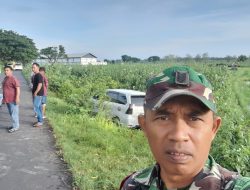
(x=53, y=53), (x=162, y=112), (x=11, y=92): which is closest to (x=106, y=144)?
(x=11, y=92)

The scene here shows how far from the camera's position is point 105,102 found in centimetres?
1280

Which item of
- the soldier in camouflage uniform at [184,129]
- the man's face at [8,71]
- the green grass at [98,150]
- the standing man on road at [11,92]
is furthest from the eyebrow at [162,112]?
the man's face at [8,71]

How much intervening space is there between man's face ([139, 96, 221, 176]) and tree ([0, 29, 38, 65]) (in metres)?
100

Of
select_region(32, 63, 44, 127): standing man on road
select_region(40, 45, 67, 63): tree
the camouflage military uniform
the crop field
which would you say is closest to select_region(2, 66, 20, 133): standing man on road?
select_region(32, 63, 44, 127): standing man on road

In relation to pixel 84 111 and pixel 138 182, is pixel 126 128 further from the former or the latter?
pixel 138 182

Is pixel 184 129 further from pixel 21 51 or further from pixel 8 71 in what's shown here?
pixel 21 51

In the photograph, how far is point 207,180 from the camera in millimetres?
1382

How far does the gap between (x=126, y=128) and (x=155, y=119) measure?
1036cm

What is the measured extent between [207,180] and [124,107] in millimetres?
11084

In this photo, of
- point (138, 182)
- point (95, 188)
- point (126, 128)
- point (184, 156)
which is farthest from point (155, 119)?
point (126, 128)

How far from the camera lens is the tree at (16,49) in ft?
326

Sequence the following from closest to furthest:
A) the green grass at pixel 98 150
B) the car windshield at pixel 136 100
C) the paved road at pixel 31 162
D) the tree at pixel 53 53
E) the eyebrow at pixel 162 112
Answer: the eyebrow at pixel 162 112, the paved road at pixel 31 162, the green grass at pixel 98 150, the car windshield at pixel 136 100, the tree at pixel 53 53

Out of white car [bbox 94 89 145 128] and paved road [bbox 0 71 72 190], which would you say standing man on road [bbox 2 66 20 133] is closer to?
paved road [bbox 0 71 72 190]

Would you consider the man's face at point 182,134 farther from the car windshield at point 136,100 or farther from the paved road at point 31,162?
the car windshield at point 136,100
